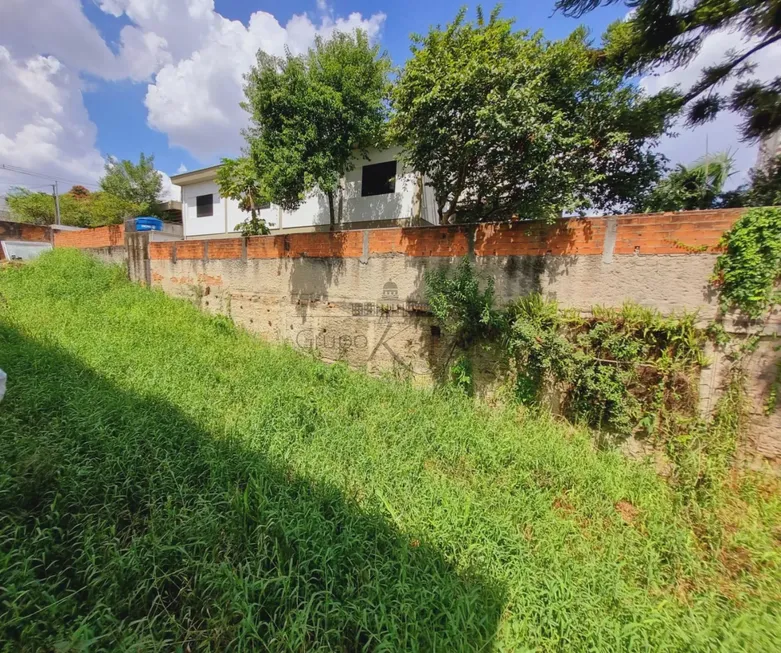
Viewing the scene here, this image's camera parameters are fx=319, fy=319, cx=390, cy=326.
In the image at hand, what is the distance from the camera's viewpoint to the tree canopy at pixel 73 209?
663 inches

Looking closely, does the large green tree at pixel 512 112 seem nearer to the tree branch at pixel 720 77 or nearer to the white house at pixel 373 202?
the tree branch at pixel 720 77

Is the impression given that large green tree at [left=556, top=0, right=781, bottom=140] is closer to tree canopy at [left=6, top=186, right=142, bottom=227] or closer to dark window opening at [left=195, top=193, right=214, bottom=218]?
dark window opening at [left=195, top=193, right=214, bottom=218]

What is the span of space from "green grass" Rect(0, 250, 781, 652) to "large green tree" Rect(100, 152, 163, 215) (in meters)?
18.6

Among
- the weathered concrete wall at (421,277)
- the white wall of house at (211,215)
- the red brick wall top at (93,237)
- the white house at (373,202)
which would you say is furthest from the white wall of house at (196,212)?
the weathered concrete wall at (421,277)

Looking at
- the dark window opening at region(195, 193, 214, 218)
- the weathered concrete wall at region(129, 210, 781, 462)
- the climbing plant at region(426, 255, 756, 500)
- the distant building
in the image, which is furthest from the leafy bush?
the dark window opening at region(195, 193, 214, 218)

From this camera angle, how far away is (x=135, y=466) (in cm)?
223

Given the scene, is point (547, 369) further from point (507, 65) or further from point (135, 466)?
point (135, 466)

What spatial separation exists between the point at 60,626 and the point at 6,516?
0.78 m

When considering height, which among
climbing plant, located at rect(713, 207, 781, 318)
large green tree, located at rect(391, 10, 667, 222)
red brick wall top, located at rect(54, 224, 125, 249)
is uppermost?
large green tree, located at rect(391, 10, 667, 222)

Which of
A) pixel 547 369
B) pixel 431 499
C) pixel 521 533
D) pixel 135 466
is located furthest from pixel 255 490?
pixel 547 369

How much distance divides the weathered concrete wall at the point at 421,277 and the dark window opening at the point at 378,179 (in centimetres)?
439

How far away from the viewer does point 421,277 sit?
4102mm

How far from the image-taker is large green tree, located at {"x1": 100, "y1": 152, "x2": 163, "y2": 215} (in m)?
17.2

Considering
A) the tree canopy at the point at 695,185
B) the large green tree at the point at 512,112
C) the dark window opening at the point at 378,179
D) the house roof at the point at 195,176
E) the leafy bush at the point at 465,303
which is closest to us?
the large green tree at the point at 512,112
